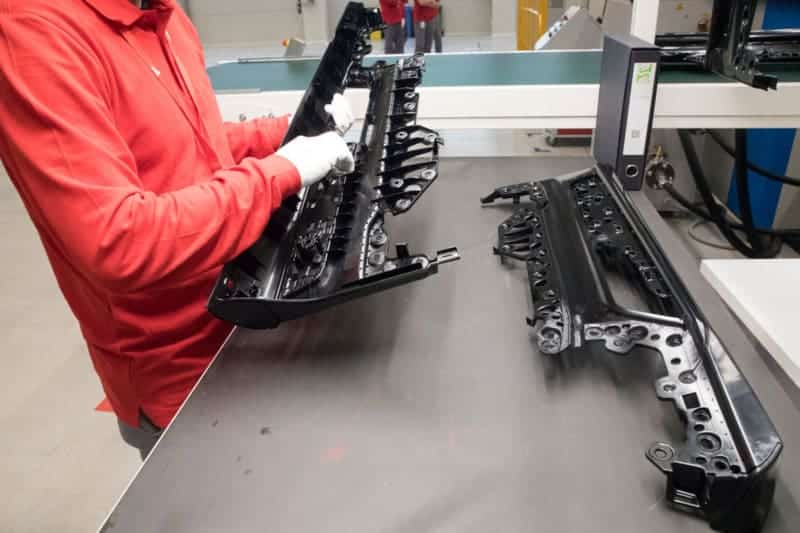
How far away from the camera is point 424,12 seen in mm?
Result: 5242

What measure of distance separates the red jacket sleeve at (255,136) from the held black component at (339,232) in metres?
0.13

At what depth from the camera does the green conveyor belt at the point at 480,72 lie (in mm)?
1491

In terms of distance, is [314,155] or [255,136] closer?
[314,155]

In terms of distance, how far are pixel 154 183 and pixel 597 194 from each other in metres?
0.84

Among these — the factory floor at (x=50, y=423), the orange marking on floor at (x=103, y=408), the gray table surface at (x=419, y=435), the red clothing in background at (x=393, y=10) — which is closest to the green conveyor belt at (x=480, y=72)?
the factory floor at (x=50, y=423)

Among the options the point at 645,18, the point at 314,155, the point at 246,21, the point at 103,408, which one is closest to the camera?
the point at 314,155

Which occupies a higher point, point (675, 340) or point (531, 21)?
point (531, 21)

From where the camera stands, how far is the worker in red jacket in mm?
580

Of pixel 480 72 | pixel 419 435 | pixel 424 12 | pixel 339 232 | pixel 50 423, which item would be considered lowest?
pixel 50 423

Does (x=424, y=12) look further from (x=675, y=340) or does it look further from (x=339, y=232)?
(x=675, y=340)

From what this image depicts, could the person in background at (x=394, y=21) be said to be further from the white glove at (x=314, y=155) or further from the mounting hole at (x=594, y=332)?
the mounting hole at (x=594, y=332)

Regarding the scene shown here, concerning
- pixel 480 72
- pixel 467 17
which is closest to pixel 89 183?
pixel 480 72

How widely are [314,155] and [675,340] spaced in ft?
1.82

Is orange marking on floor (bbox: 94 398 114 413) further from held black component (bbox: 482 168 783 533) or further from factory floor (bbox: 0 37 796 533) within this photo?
held black component (bbox: 482 168 783 533)
